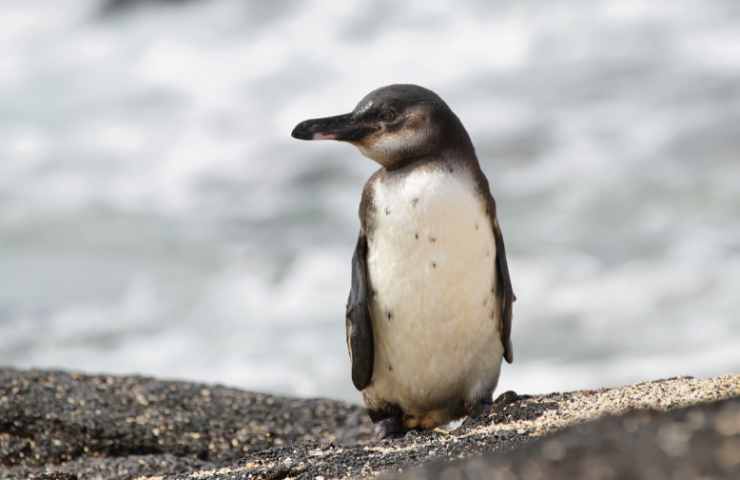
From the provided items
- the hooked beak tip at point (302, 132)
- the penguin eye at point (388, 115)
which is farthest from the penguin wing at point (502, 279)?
the hooked beak tip at point (302, 132)

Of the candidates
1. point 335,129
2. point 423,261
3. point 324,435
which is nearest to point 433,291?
point 423,261

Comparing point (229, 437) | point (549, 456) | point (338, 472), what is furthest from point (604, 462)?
point (229, 437)

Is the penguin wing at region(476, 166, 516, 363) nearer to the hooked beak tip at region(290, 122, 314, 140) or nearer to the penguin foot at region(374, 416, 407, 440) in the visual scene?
the penguin foot at region(374, 416, 407, 440)

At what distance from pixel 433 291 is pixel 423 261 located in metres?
0.16

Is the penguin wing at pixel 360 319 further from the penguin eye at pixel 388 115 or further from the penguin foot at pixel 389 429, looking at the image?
the penguin eye at pixel 388 115

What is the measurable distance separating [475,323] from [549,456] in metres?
3.01

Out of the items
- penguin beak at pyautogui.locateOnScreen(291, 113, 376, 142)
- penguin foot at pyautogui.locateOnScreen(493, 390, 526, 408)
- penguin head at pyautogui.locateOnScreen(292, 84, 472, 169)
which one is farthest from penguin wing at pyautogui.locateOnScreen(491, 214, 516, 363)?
penguin beak at pyautogui.locateOnScreen(291, 113, 376, 142)

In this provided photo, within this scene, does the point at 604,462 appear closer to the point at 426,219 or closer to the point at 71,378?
the point at 426,219

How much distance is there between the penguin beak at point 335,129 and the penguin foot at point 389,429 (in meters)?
1.45

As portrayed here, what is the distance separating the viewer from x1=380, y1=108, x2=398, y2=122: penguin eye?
19.7 feet

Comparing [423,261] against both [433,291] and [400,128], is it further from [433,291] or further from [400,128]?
[400,128]

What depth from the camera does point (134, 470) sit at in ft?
22.5

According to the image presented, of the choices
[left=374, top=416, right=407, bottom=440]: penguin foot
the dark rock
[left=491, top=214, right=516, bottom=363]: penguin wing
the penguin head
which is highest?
the penguin head

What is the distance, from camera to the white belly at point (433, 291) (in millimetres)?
5898
